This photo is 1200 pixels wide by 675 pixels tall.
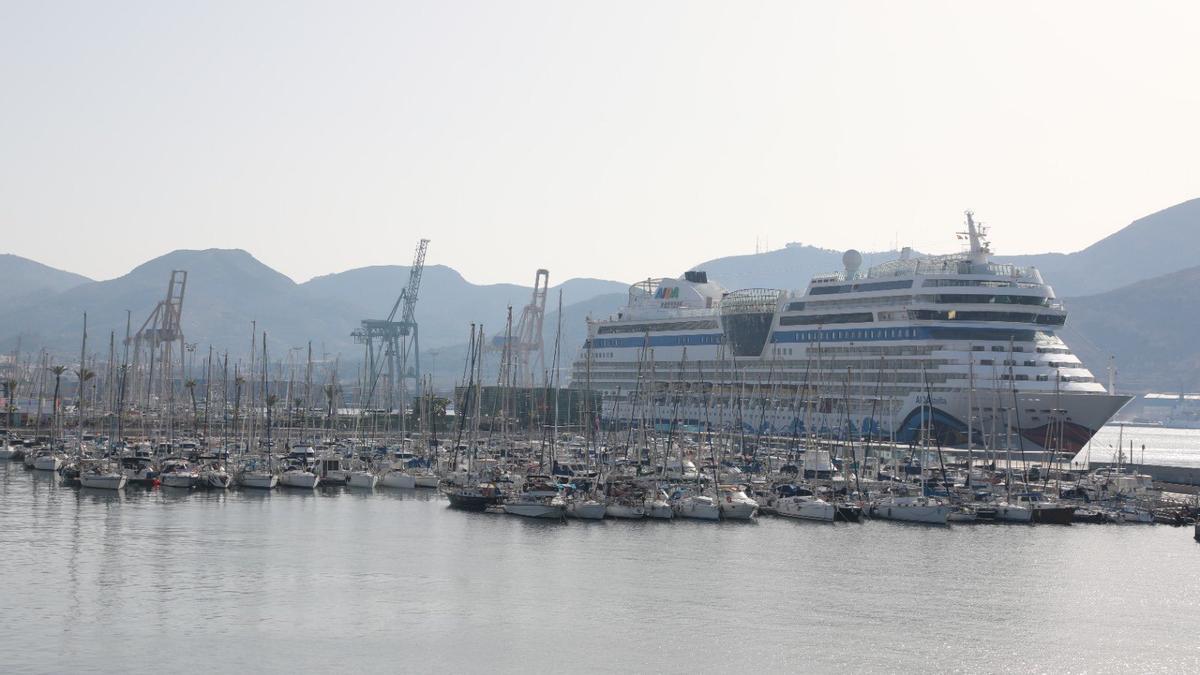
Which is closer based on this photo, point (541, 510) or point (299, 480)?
point (541, 510)

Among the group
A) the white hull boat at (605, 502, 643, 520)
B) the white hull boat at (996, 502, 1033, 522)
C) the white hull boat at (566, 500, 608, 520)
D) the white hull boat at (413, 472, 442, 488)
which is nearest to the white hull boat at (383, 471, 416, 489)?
the white hull boat at (413, 472, 442, 488)

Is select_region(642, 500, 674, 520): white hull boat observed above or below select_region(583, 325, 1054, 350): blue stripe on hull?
below

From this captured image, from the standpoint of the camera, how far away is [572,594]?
165 feet

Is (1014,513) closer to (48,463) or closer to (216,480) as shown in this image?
(216,480)

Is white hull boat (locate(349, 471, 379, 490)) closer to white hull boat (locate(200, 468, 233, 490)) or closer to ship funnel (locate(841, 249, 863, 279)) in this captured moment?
white hull boat (locate(200, 468, 233, 490))

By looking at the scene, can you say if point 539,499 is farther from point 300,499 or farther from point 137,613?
point 137,613

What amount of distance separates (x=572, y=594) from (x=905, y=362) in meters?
57.3

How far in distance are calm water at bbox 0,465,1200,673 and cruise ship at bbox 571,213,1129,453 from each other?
21.9 metres

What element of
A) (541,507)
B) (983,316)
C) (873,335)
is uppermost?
(983,316)

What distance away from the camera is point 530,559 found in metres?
57.3

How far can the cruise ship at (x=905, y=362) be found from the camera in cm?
9512

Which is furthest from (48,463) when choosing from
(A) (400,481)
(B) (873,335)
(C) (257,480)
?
(B) (873,335)

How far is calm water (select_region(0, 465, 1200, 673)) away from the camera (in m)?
41.4

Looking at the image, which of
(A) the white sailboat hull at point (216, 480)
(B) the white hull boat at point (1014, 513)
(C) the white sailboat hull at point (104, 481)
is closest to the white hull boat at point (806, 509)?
(B) the white hull boat at point (1014, 513)
